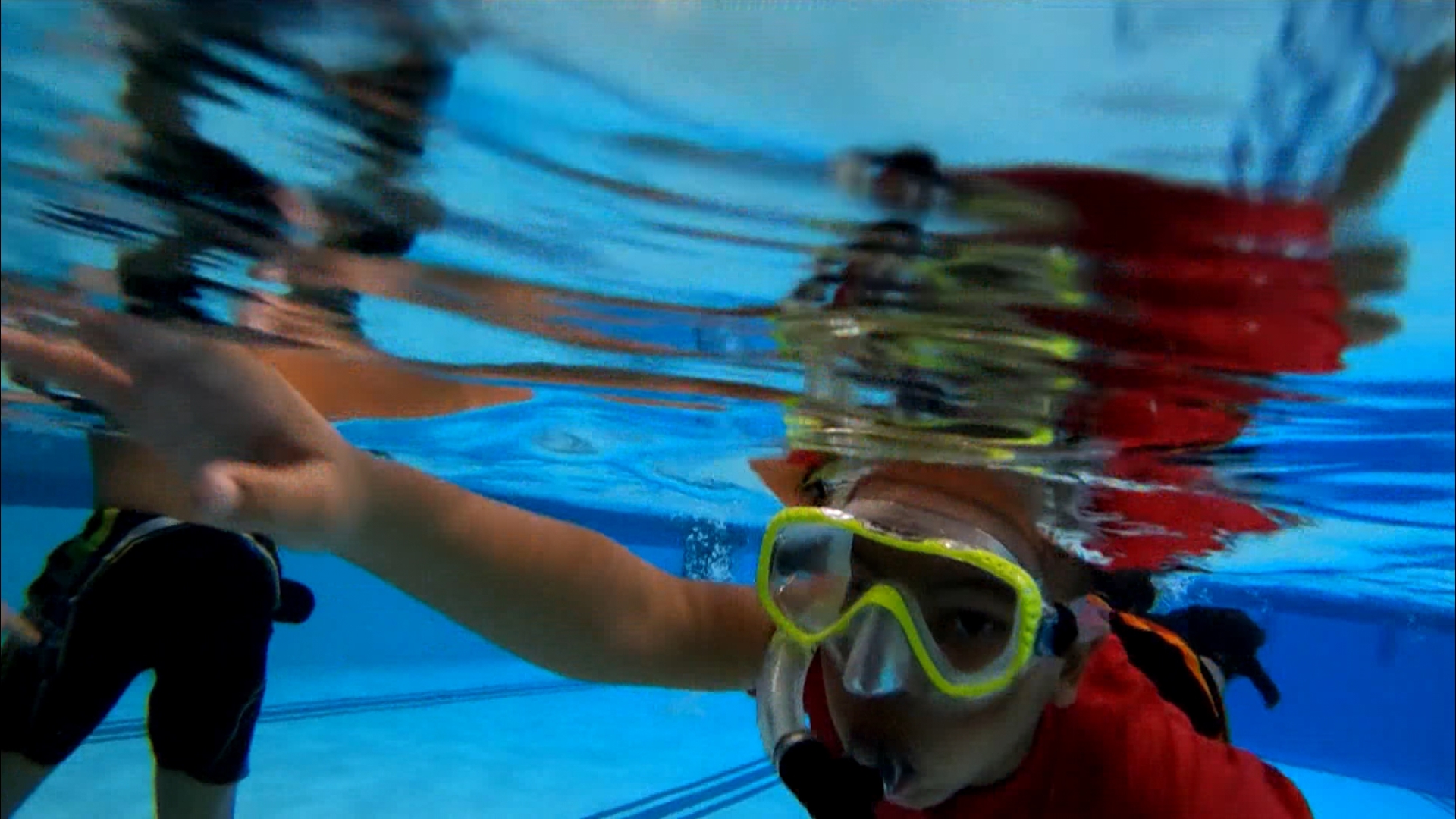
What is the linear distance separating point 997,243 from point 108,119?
12.3ft

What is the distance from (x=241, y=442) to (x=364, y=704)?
1619cm

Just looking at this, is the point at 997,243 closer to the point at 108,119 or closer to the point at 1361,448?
the point at 108,119

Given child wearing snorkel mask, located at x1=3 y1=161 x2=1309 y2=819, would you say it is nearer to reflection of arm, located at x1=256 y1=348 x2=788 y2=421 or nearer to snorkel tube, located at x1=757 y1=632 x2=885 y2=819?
snorkel tube, located at x1=757 y1=632 x2=885 y2=819

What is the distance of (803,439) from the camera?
8367 mm

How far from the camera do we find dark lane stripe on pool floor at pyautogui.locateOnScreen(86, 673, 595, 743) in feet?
43.9

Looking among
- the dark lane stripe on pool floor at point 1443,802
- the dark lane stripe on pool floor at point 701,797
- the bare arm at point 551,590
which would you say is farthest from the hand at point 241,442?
the dark lane stripe on pool floor at point 1443,802

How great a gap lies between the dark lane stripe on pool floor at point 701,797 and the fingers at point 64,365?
6718mm

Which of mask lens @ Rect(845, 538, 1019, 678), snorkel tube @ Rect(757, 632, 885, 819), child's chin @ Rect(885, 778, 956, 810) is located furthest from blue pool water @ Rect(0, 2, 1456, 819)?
child's chin @ Rect(885, 778, 956, 810)

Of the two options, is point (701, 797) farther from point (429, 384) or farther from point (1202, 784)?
point (1202, 784)

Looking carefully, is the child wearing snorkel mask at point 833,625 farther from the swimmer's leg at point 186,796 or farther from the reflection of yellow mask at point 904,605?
the swimmer's leg at point 186,796

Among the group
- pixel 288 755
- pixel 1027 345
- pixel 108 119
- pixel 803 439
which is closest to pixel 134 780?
pixel 288 755

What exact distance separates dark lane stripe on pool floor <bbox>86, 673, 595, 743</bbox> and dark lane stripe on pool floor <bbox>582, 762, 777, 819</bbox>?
507cm

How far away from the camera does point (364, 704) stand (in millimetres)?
17562

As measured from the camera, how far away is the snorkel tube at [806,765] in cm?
364
